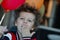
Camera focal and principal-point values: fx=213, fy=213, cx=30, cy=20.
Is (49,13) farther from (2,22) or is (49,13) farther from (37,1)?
(2,22)

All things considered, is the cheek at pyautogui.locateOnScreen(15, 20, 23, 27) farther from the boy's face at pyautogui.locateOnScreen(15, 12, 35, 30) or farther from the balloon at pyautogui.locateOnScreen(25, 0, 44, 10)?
the balloon at pyautogui.locateOnScreen(25, 0, 44, 10)

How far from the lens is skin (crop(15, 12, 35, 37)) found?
1855mm

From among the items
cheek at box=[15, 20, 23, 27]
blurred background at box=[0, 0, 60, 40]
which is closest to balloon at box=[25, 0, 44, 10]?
blurred background at box=[0, 0, 60, 40]

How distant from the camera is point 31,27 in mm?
1870

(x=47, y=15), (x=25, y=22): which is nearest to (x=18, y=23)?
(x=25, y=22)

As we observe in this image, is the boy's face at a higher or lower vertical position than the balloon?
lower

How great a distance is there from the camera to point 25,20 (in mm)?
1857

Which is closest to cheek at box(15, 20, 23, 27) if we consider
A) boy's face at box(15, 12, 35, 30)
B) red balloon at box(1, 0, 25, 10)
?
boy's face at box(15, 12, 35, 30)

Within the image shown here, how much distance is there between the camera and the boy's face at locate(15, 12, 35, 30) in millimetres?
1855

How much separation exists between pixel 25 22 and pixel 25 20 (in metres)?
0.02

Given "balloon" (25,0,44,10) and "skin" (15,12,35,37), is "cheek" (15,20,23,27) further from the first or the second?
"balloon" (25,0,44,10)

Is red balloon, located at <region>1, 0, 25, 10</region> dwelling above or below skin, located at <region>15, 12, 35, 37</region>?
above

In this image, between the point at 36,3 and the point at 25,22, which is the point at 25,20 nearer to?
the point at 25,22

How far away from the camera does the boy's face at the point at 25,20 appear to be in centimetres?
186
